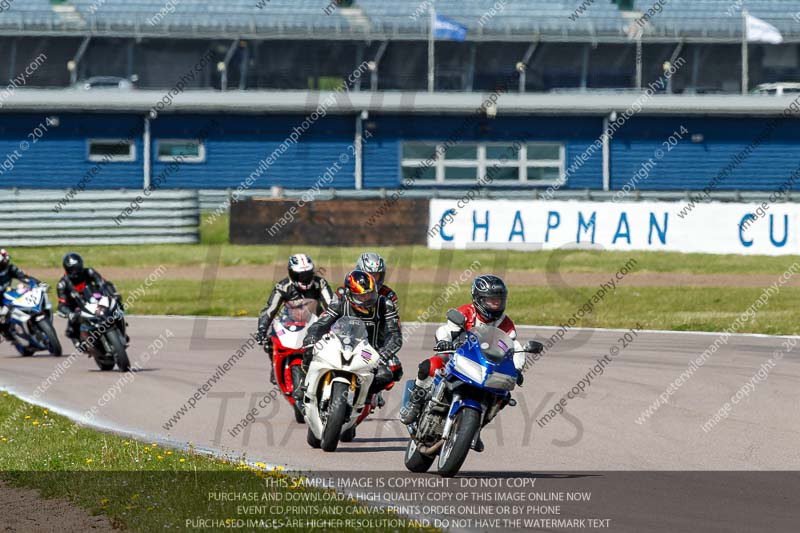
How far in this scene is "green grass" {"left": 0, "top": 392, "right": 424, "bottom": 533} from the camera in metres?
7.93

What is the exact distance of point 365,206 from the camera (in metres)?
32.1

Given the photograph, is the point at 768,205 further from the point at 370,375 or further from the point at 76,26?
the point at 76,26

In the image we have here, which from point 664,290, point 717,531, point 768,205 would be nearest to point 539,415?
point 717,531

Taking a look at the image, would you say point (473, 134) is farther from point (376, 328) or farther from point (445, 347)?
point (445, 347)

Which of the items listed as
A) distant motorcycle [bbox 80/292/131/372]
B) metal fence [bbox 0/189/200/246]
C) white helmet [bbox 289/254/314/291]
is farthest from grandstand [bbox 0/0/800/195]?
white helmet [bbox 289/254/314/291]

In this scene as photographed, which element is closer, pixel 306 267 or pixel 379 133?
pixel 306 267

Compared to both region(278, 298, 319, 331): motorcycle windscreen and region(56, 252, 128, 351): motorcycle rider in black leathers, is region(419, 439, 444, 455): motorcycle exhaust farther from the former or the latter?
region(56, 252, 128, 351): motorcycle rider in black leathers

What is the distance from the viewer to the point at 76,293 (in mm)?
17219

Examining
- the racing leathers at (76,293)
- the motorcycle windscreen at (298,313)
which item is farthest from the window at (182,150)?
the motorcycle windscreen at (298,313)

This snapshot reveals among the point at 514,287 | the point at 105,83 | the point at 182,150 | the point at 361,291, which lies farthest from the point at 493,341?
the point at 105,83

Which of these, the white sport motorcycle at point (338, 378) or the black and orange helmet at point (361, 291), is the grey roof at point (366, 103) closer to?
the black and orange helmet at point (361, 291)

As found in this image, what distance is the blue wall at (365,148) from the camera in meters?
42.5

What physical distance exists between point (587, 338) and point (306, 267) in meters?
9.30

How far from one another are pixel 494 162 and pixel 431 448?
33.5m
